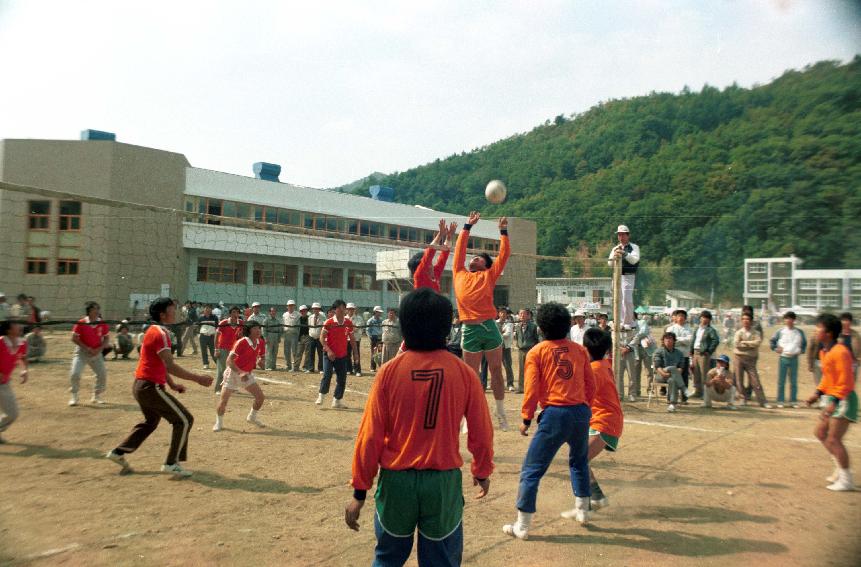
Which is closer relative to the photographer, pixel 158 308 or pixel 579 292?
pixel 158 308

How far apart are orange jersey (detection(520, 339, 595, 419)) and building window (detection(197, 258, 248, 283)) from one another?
2773cm

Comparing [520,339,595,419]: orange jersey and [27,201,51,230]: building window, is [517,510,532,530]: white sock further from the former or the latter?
[27,201,51,230]: building window

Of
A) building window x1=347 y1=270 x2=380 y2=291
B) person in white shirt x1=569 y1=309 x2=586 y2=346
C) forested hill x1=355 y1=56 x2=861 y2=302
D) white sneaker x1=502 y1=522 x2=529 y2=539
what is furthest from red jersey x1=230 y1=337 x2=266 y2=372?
building window x1=347 y1=270 x2=380 y2=291

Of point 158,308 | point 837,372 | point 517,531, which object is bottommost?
point 517,531

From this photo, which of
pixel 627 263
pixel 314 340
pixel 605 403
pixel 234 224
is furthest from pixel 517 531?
pixel 234 224

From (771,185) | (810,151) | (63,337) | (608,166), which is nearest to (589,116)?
(608,166)

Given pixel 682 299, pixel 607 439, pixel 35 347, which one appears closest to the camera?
pixel 607 439

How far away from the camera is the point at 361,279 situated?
35656 mm

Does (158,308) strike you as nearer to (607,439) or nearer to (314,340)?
(607,439)

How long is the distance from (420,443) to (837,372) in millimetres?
4925

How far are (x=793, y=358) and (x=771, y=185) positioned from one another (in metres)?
9.94

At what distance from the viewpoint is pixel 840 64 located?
4.63 m

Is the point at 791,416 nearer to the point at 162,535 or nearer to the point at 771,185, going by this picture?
the point at 162,535

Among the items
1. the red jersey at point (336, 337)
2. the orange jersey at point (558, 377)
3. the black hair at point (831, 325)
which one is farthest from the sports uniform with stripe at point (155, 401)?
the black hair at point (831, 325)
